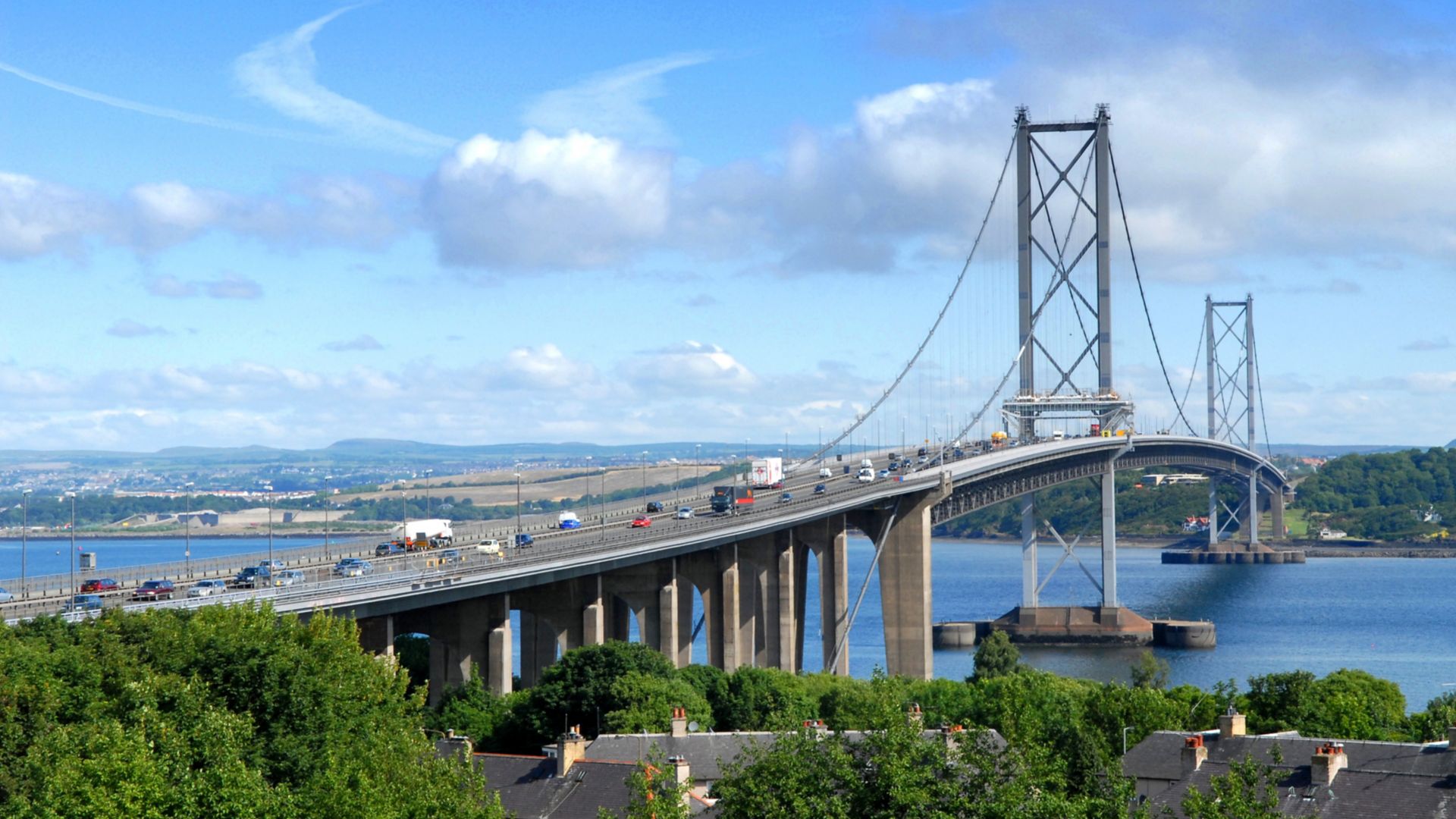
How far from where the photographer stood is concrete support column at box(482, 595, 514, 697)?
5462 centimetres

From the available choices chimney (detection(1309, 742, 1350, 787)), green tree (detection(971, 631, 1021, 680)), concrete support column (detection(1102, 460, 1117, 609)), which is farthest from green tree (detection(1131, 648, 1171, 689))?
concrete support column (detection(1102, 460, 1117, 609))

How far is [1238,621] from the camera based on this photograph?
11338cm

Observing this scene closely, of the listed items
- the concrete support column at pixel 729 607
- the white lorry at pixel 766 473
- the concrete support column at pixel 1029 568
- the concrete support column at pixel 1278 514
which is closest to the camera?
the concrete support column at pixel 729 607

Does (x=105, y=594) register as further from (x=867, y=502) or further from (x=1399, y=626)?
(x=1399, y=626)

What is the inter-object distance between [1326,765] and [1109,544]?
8361 cm

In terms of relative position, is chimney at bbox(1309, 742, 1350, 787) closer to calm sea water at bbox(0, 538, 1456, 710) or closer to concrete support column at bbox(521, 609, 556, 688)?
concrete support column at bbox(521, 609, 556, 688)

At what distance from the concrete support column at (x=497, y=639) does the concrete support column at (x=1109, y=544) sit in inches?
2307

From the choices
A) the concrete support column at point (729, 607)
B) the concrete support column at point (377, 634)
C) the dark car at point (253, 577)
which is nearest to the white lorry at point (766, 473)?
the concrete support column at point (729, 607)

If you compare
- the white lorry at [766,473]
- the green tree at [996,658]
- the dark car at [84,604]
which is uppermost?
the white lorry at [766,473]

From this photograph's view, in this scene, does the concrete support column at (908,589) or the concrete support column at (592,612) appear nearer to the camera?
the concrete support column at (592,612)

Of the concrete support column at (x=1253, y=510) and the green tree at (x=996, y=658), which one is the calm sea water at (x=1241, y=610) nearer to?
the green tree at (x=996, y=658)

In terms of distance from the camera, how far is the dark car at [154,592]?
157ft

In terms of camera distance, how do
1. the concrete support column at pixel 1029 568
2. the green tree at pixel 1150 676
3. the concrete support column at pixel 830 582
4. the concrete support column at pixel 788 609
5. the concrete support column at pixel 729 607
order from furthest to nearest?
the concrete support column at pixel 1029 568 < the concrete support column at pixel 830 582 < the concrete support column at pixel 788 609 < the concrete support column at pixel 729 607 < the green tree at pixel 1150 676

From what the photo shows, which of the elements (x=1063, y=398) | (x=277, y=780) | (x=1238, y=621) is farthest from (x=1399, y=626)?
(x=277, y=780)
